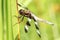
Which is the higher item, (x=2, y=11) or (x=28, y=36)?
(x=2, y=11)

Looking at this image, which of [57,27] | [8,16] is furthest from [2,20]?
[57,27]

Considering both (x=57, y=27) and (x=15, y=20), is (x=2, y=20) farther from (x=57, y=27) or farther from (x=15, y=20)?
(x=57, y=27)

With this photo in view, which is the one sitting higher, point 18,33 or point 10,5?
point 10,5

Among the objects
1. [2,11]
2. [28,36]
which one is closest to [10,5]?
[2,11]

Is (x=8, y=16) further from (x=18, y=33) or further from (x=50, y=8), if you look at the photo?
(x=50, y=8)

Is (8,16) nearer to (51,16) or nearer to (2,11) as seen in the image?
(2,11)
